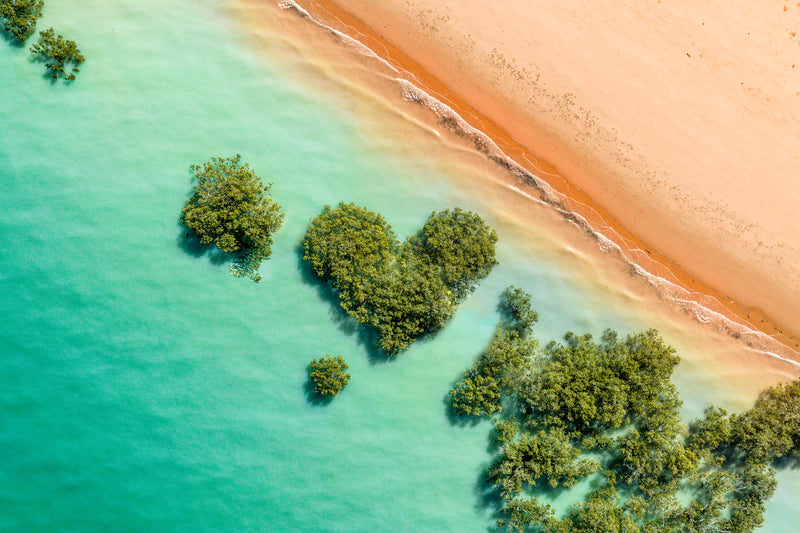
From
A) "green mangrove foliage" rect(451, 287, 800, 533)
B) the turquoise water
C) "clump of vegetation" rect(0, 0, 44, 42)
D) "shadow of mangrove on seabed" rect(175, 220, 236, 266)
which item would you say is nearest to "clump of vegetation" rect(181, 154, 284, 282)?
"shadow of mangrove on seabed" rect(175, 220, 236, 266)

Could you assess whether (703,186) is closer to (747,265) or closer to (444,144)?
(747,265)

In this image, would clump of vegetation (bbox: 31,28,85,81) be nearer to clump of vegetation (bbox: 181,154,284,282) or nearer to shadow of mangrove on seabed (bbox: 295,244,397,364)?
clump of vegetation (bbox: 181,154,284,282)

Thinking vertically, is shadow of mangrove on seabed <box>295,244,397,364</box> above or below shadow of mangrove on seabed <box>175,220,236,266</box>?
above

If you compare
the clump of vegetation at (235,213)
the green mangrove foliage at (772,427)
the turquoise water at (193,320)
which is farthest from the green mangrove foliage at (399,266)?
the green mangrove foliage at (772,427)

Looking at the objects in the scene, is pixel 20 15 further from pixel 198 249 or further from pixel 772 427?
pixel 772 427

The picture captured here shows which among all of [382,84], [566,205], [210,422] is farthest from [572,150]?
[210,422]

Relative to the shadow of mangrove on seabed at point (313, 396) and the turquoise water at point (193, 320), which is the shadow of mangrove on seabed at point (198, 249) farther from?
the shadow of mangrove on seabed at point (313, 396)

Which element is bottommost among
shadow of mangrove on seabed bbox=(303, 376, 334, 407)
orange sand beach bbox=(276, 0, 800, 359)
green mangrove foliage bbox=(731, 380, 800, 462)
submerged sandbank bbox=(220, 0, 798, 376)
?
shadow of mangrove on seabed bbox=(303, 376, 334, 407)
